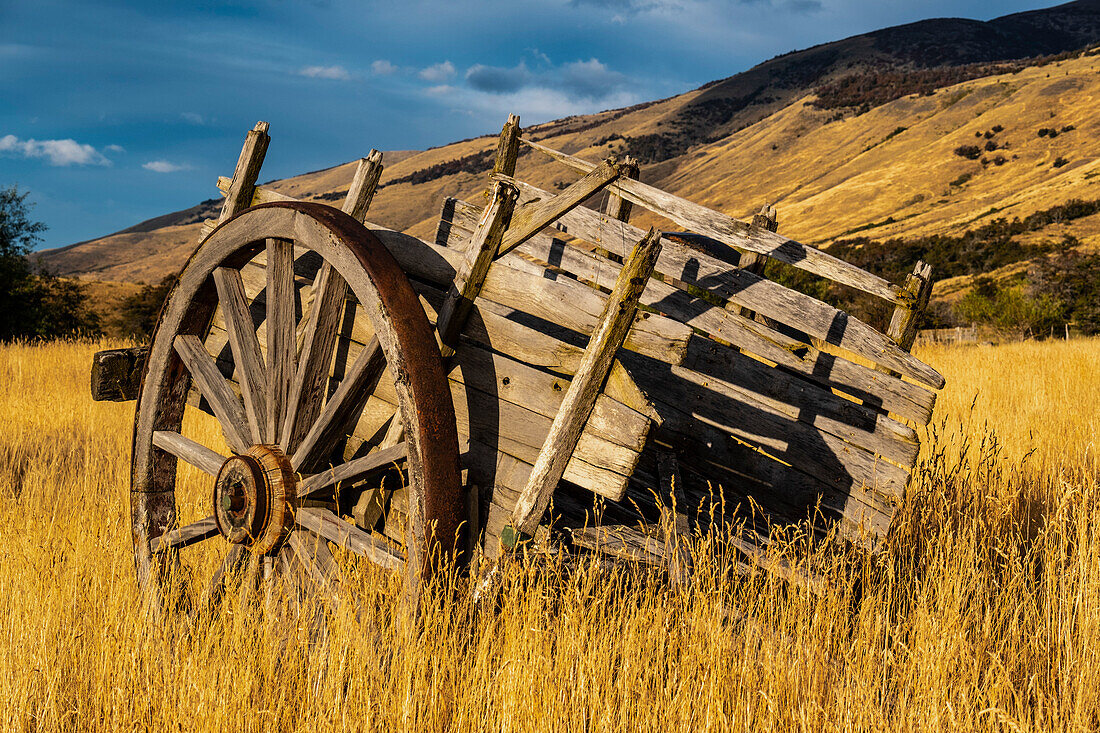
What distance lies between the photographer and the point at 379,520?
9.01 ft

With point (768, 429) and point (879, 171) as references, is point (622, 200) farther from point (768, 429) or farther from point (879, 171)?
point (879, 171)

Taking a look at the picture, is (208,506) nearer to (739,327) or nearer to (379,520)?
(379,520)

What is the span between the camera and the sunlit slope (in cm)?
6269

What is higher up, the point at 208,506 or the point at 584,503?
the point at 584,503

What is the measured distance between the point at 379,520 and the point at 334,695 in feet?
2.39

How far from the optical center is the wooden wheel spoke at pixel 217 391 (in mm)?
3014

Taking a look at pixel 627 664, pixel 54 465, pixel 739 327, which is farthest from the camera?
pixel 54 465

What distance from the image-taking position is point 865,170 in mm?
92625

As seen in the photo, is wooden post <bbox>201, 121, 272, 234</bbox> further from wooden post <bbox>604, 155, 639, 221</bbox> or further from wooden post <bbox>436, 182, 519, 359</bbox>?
wooden post <bbox>604, 155, 639, 221</bbox>

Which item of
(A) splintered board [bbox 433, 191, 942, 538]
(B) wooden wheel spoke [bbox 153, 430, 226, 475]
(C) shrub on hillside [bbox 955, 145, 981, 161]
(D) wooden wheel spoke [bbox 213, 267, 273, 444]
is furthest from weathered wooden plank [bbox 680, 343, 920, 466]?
(C) shrub on hillside [bbox 955, 145, 981, 161]

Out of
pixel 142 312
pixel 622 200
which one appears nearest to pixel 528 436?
pixel 622 200

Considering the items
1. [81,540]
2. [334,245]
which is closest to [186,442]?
[81,540]

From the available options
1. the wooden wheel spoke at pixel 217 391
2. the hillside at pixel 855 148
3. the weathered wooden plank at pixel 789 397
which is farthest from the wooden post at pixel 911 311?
the hillside at pixel 855 148

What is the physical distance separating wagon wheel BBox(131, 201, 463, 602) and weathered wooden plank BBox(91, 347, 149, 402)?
441mm
